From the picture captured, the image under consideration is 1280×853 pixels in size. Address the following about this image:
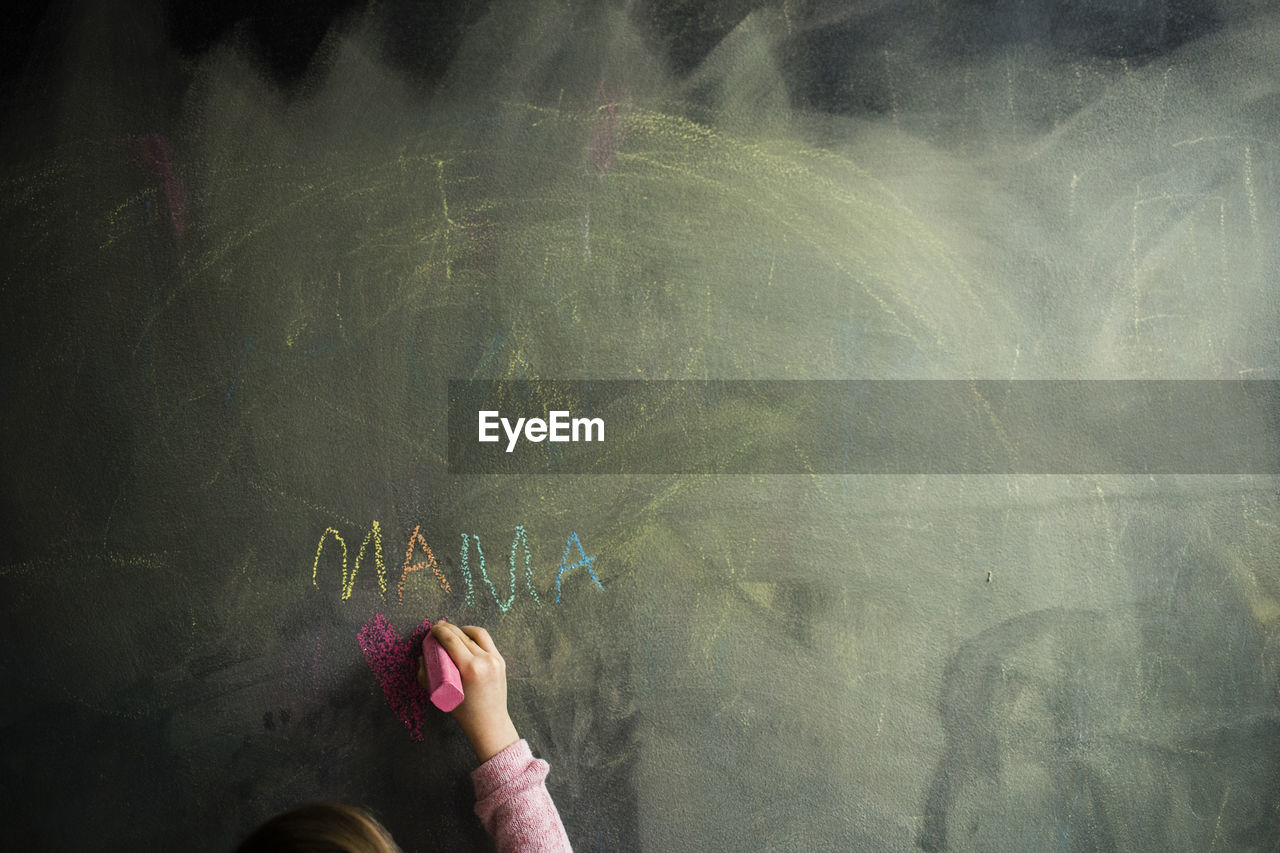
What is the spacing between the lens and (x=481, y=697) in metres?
1.21

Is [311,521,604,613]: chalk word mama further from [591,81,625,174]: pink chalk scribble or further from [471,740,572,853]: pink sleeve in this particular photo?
[591,81,625,174]: pink chalk scribble

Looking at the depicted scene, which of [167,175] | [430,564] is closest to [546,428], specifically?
[430,564]

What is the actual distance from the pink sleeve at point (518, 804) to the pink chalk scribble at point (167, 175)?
959 millimetres

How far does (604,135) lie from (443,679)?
2.92 ft

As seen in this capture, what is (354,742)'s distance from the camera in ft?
4.07

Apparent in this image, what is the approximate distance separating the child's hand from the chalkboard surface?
0.05m

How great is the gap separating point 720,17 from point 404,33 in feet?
1.69

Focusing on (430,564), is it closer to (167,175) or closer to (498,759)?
(498,759)

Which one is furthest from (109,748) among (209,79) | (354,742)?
(209,79)

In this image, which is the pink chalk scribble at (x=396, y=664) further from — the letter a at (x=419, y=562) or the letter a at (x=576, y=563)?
the letter a at (x=576, y=563)

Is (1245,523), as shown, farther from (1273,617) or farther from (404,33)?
(404,33)

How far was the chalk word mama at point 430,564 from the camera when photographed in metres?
1.25

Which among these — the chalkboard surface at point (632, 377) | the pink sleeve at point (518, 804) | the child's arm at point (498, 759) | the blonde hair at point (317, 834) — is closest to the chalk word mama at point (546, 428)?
the chalkboard surface at point (632, 377)

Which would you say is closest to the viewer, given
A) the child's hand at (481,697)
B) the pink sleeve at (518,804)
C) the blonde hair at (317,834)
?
the blonde hair at (317,834)
